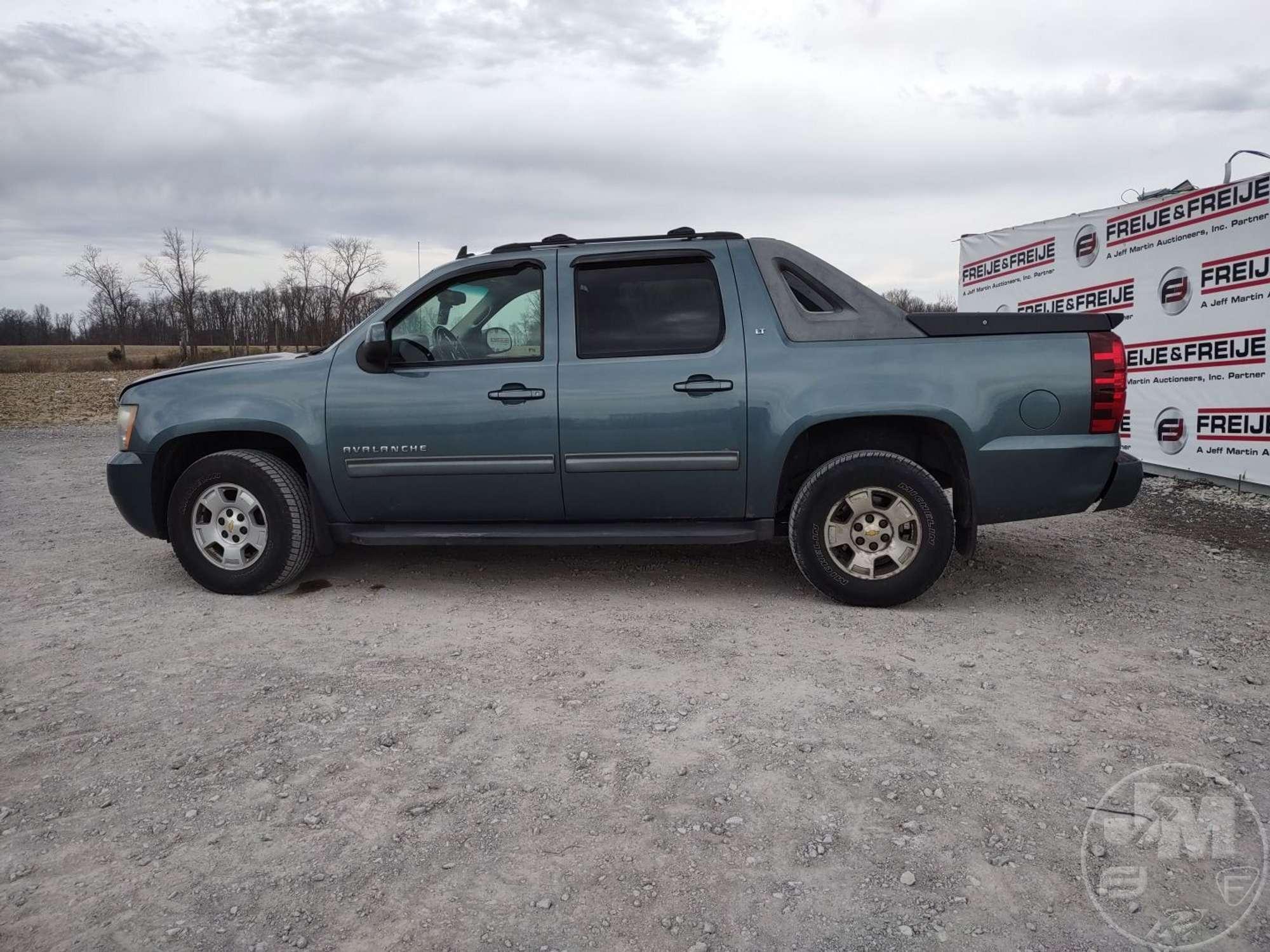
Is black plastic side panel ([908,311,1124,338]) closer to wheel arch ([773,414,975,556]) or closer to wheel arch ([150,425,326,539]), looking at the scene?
wheel arch ([773,414,975,556])

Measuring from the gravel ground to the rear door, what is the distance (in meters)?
0.59

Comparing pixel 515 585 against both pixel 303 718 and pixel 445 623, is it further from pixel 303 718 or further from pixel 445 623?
pixel 303 718

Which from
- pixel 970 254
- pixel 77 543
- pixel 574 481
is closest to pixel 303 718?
pixel 574 481

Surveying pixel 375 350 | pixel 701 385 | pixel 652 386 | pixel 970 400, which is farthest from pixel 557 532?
pixel 970 400

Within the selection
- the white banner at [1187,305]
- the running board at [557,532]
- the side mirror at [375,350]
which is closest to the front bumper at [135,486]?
the running board at [557,532]

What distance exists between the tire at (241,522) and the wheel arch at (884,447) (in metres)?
2.61

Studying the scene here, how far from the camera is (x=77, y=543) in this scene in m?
6.31

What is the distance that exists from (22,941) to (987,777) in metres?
2.66

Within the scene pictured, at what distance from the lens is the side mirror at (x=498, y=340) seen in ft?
15.6

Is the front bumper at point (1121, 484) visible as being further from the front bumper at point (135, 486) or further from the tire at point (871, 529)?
the front bumper at point (135, 486)

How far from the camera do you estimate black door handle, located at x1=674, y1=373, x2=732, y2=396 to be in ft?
14.7

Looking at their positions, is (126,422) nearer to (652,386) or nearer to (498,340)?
Result: (498,340)

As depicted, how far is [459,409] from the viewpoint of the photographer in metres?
4.63

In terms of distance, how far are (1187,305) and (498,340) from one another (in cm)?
709
